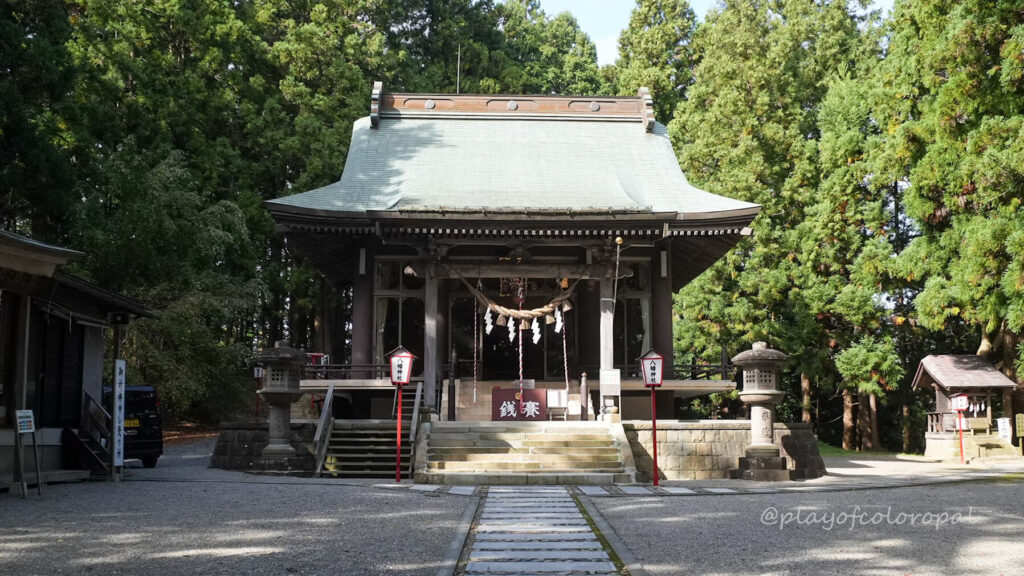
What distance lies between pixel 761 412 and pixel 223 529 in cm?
926

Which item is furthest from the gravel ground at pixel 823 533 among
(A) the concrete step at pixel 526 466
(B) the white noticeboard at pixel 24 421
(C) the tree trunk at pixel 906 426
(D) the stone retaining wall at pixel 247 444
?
(C) the tree trunk at pixel 906 426

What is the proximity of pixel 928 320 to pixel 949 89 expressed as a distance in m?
5.29

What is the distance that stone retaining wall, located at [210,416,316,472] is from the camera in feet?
48.0

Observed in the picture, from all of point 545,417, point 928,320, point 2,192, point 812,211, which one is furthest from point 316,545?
point 812,211

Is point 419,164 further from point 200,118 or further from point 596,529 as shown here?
point 596,529

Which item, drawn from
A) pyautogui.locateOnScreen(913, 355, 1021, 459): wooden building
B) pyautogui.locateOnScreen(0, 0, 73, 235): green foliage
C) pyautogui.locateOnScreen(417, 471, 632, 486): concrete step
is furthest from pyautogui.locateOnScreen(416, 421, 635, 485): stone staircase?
pyautogui.locateOnScreen(913, 355, 1021, 459): wooden building

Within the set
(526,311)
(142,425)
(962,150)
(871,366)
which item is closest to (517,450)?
(526,311)

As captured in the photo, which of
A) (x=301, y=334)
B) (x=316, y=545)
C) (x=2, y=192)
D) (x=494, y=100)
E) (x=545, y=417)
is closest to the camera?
(x=316, y=545)

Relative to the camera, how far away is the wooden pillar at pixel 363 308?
1822 cm

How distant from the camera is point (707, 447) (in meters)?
14.3

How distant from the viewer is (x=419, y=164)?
21.0m

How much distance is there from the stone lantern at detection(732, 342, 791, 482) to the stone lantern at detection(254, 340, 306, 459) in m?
7.48

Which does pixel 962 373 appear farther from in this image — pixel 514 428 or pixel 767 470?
pixel 514 428

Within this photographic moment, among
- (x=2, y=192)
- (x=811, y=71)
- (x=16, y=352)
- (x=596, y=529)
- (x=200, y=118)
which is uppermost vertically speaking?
(x=811, y=71)
